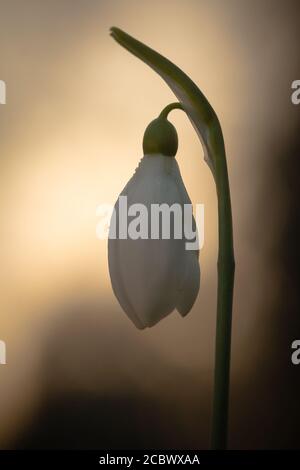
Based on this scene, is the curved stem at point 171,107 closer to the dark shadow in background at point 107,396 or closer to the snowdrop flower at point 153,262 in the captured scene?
the snowdrop flower at point 153,262

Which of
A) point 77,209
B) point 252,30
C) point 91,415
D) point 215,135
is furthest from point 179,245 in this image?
point 91,415

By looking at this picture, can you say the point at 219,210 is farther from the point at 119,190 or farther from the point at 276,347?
the point at 276,347

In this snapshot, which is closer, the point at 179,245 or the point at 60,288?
the point at 179,245

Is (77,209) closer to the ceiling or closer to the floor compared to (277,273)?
closer to the ceiling

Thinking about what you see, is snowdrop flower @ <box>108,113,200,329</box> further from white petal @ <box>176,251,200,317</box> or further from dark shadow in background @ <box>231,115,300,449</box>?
dark shadow in background @ <box>231,115,300,449</box>

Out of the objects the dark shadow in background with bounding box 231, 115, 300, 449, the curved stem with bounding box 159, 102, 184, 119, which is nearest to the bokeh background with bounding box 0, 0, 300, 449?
the dark shadow in background with bounding box 231, 115, 300, 449

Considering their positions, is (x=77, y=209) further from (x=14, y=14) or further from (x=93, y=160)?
(x=14, y=14)
